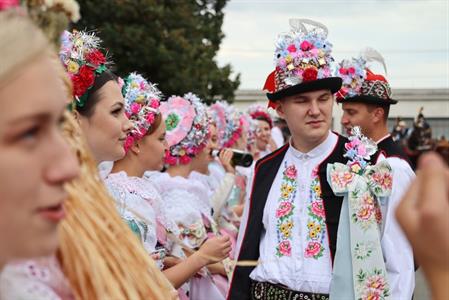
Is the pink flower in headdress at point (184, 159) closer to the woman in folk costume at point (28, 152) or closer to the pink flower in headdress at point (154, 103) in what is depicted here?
the pink flower in headdress at point (154, 103)

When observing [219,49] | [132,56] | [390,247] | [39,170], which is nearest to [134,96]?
[390,247]

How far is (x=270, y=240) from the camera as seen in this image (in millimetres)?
4598

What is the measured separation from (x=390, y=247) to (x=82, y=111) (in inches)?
72.3

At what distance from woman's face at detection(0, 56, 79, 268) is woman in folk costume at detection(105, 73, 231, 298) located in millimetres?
2739

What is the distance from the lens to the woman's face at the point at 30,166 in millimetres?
1465

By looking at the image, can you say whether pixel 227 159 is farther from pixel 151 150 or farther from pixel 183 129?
pixel 151 150

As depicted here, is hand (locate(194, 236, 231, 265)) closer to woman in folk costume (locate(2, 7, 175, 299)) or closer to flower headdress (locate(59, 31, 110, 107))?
flower headdress (locate(59, 31, 110, 107))

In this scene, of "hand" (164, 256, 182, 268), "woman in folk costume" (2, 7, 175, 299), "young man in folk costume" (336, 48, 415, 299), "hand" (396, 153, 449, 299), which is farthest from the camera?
"young man in folk costume" (336, 48, 415, 299)

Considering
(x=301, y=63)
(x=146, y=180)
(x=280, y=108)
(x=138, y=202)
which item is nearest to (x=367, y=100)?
(x=280, y=108)

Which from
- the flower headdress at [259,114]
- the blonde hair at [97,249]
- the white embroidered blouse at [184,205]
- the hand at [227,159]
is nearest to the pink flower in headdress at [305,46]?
the white embroidered blouse at [184,205]

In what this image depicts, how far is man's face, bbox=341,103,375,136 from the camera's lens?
19.5 ft

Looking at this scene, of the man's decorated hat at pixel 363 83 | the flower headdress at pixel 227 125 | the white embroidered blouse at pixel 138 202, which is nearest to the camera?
the white embroidered blouse at pixel 138 202

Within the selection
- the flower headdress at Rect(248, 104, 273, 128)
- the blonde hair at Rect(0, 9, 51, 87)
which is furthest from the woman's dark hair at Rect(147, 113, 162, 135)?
the flower headdress at Rect(248, 104, 273, 128)

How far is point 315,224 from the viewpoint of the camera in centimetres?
446
